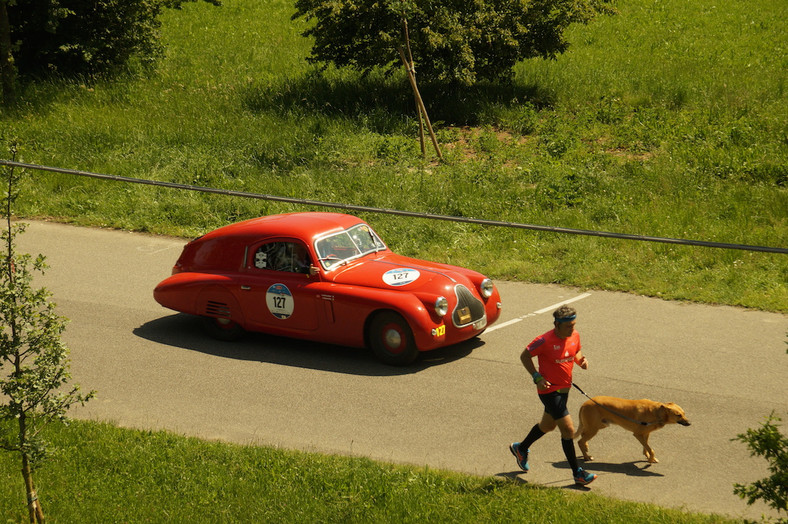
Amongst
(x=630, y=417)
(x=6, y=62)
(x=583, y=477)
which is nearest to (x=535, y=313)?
(x=630, y=417)

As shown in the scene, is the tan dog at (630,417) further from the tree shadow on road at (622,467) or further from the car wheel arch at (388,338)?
the car wheel arch at (388,338)

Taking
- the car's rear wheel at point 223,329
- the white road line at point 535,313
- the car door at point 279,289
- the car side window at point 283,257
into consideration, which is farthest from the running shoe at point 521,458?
the car's rear wheel at point 223,329

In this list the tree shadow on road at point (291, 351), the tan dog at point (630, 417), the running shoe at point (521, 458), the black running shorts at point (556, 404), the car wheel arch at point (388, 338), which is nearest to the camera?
the black running shorts at point (556, 404)

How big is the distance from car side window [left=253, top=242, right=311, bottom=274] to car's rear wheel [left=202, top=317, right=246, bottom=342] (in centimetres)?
86

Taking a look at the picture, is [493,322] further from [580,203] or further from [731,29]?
[731,29]

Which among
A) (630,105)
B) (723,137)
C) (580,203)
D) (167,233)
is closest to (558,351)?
(580,203)

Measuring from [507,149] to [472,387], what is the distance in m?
10.4

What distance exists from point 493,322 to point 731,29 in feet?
63.1

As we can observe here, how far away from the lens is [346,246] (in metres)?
11.5

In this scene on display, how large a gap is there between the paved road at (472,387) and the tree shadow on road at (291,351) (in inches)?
1.3

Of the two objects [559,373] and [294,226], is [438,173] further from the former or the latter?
[559,373]

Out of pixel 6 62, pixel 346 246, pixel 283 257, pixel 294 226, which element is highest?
pixel 6 62

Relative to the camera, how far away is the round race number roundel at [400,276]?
10812mm

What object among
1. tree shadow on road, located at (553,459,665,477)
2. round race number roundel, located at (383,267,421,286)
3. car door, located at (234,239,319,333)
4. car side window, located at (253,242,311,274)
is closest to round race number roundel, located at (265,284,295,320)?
car door, located at (234,239,319,333)
